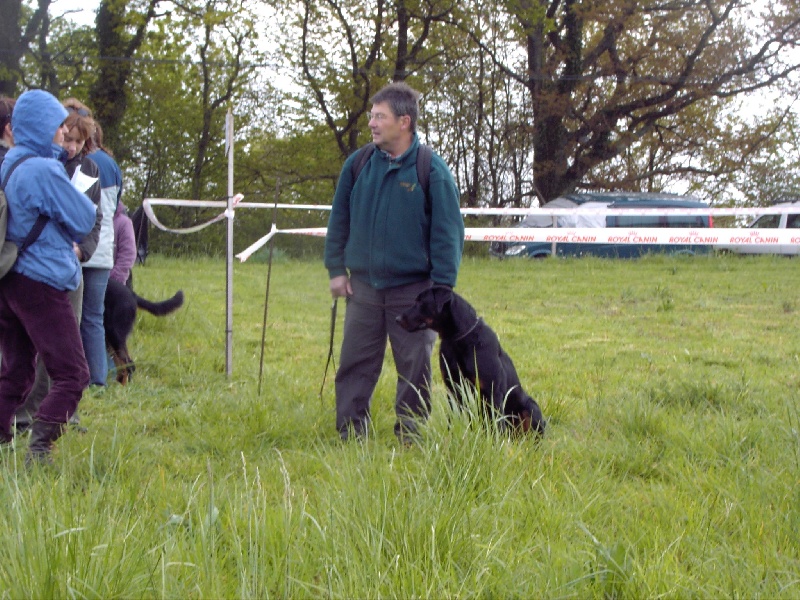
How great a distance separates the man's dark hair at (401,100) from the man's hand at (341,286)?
853mm

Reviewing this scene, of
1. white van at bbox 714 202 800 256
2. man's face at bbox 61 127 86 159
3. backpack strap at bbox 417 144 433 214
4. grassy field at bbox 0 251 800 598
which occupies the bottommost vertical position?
grassy field at bbox 0 251 800 598

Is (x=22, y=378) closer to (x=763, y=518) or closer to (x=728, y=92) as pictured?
(x=763, y=518)

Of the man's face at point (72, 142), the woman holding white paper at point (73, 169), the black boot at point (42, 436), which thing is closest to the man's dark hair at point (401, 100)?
the woman holding white paper at point (73, 169)

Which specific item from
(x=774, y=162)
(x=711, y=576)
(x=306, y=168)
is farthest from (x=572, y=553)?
(x=774, y=162)

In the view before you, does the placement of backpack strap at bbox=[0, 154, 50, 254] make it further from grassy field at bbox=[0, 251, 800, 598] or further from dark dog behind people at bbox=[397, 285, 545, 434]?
dark dog behind people at bbox=[397, 285, 545, 434]

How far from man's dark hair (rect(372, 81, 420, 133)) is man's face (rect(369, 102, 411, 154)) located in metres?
0.02

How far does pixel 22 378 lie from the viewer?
4320 millimetres

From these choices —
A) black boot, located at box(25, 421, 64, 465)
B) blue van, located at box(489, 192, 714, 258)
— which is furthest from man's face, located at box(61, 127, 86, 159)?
blue van, located at box(489, 192, 714, 258)

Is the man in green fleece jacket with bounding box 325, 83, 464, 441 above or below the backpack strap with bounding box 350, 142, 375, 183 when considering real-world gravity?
below

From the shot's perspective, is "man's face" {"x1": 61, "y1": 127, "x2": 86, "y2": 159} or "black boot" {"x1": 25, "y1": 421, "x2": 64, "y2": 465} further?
"man's face" {"x1": 61, "y1": 127, "x2": 86, "y2": 159}

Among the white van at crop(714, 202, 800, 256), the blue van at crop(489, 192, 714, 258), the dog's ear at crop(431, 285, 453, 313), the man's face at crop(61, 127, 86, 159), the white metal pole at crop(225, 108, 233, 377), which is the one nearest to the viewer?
the dog's ear at crop(431, 285, 453, 313)

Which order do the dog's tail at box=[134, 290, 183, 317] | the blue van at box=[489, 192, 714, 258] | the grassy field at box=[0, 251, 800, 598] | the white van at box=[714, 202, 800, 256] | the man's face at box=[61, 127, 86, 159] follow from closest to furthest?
the grassy field at box=[0, 251, 800, 598]
the man's face at box=[61, 127, 86, 159]
the dog's tail at box=[134, 290, 183, 317]
the white van at box=[714, 202, 800, 256]
the blue van at box=[489, 192, 714, 258]

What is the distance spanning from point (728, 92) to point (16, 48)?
58.7 feet

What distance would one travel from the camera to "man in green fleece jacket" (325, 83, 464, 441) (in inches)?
174
